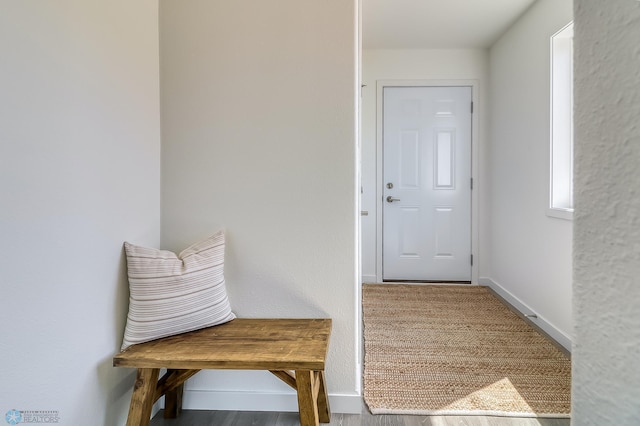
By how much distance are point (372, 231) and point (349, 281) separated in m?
2.22

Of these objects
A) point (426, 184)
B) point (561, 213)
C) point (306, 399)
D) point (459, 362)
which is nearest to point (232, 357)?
point (306, 399)

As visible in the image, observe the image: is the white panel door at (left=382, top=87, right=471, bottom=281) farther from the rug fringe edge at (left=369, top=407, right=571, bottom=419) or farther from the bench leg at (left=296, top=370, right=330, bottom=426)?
the bench leg at (left=296, top=370, right=330, bottom=426)

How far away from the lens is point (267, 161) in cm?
159

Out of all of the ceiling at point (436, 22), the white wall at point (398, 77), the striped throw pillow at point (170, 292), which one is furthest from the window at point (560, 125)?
the striped throw pillow at point (170, 292)

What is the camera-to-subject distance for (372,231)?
3752 mm

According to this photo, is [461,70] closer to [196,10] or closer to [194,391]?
[196,10]

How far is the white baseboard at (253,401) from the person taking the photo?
1.58 m

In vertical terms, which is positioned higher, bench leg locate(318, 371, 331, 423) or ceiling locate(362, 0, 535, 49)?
ceiling locate(362, 0, 535, 49)

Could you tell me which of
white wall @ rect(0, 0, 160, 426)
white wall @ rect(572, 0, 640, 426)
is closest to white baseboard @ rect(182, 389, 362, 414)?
Answer: white wall @ rect(0, 0, 160, 426)

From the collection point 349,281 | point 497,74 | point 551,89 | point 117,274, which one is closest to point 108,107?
point 117,274

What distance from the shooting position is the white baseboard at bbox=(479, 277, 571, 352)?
7.45 ft

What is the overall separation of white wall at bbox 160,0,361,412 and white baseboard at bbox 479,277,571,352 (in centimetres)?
152

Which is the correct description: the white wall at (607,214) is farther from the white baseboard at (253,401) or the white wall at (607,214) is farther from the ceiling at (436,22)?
the ceiling at (436,22)

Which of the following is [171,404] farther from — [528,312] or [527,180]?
[527,180]
